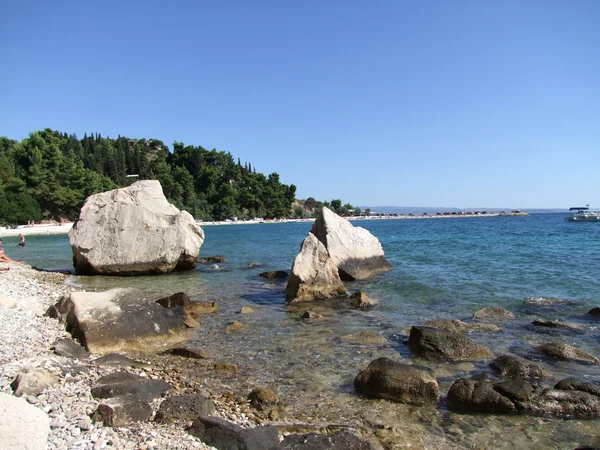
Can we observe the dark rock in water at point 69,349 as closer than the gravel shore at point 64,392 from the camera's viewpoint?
No

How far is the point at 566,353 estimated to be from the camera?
877 cm

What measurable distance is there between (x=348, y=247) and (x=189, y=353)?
38.5 ft

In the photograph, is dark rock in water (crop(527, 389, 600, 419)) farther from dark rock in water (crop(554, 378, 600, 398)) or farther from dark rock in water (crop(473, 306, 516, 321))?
dark rock in water (crop(473, 306, 516, 321))

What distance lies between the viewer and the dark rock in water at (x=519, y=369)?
305 inches

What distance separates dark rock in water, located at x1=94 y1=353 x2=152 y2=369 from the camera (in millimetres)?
7857

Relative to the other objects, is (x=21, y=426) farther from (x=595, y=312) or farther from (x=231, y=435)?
(x=595, y=312)

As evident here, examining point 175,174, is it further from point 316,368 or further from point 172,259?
point 316,368

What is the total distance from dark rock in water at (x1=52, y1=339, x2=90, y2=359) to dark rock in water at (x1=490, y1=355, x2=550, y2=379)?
321 inches

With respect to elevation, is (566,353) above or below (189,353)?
above

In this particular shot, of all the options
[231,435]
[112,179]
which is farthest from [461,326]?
[112,179]

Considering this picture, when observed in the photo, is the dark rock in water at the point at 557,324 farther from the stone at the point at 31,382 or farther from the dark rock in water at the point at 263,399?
the stone at the point at 31,382

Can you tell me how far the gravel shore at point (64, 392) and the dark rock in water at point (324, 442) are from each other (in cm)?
95

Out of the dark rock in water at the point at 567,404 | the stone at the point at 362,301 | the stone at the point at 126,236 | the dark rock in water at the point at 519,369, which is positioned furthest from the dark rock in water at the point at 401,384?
the stone at the point at 126,236

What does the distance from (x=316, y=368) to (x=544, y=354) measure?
5.10 metres
